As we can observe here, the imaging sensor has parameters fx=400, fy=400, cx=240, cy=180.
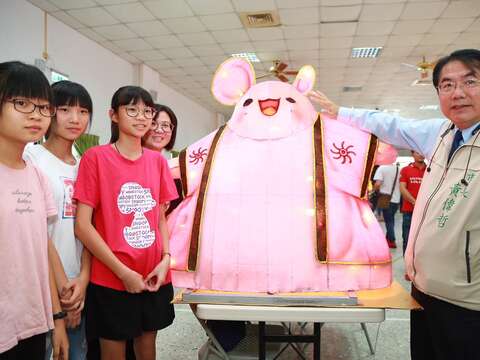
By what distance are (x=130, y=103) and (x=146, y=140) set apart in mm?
548

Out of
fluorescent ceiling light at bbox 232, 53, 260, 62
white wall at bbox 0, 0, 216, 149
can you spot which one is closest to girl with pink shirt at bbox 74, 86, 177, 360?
white wall at bbox 0, 0, 216, 149

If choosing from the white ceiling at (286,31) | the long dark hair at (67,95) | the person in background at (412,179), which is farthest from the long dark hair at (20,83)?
the white ceiling at (286,31)

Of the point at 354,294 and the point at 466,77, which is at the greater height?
the point at 466,77

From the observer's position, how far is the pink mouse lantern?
1.60 metres

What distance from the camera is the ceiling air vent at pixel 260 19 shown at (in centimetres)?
559

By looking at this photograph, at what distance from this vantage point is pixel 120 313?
146 centimetres

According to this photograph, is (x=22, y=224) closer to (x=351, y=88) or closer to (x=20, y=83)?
(x=20, y=83)

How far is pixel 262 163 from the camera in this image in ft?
5.79

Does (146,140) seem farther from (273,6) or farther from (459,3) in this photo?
(459,3)

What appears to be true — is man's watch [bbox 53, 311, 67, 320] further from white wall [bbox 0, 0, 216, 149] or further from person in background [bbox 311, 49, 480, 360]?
white wall [bbox 0, 0, 216, 149]

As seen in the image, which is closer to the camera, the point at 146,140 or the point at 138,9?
the point at 146,140

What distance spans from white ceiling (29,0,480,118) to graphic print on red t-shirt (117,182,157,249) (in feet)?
14.5

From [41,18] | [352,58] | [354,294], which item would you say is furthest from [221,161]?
[352,58]

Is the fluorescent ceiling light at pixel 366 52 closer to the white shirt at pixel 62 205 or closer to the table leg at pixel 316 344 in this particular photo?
the table leg at pixel 316 344
